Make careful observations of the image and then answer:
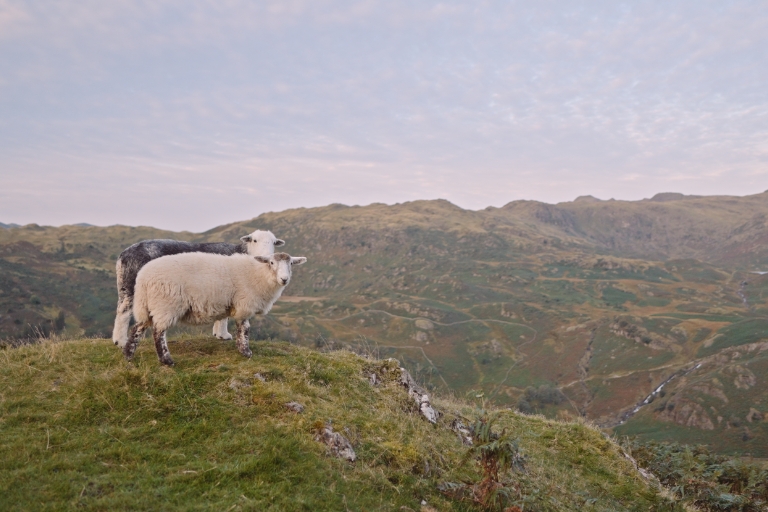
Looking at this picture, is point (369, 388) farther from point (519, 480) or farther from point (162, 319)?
point (162, 319)

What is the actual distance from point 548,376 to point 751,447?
173ft

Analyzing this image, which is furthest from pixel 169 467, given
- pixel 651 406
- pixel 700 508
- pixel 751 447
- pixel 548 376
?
pixel 548 376

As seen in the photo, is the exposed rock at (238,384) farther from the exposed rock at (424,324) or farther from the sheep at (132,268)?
the exposed rock at (424,324)

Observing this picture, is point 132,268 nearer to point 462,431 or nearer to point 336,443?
point 336,443

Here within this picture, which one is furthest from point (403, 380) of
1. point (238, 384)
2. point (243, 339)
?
point (238, 384)

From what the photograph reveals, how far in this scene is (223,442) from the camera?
273 inches

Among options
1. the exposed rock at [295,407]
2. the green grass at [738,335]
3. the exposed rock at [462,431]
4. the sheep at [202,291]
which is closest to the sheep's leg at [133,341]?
the sheep at [202,291]

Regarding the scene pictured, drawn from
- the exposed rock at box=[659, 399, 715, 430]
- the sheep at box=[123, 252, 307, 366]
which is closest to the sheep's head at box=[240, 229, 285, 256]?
the sheep at box=[123, 252, 307, 366]

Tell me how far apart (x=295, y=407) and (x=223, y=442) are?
1472mm

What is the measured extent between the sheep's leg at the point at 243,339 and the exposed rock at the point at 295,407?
2.54m

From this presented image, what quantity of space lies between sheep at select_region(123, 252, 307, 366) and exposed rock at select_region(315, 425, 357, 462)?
356 centimetres

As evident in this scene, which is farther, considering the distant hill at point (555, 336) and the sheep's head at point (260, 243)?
the distant hill at point (555, 336)

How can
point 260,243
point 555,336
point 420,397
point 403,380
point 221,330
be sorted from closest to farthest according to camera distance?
point 420,397, point 403,380, point 221,330, point 260,243, point 555,336

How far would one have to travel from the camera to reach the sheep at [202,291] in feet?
31.1
